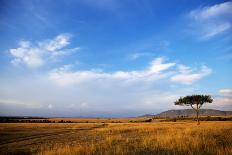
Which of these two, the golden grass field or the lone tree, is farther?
the lone tree

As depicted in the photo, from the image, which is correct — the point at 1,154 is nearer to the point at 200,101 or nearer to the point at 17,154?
the point at 17,154

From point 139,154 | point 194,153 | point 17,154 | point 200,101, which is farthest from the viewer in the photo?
point 200,101

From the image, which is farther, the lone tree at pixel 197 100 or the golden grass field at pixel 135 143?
the lone tree at pixel 197 100

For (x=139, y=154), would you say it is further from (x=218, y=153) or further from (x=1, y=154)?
(x=1, y=154)

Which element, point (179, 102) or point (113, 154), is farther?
point (179, 102)

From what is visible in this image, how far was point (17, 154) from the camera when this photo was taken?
559 inches

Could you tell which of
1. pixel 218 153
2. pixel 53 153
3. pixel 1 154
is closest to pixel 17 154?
pixel 1 154

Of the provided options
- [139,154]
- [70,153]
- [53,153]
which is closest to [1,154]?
[53,153]

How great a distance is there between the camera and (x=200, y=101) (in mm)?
58375

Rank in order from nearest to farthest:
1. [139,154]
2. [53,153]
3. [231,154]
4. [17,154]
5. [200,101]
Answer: [231,154], [139,154], [53,153], [17,154], [200,101]

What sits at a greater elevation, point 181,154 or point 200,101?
point 200,101

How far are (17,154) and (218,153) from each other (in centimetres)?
1126

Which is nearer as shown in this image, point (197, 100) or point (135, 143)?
point (135, 143)

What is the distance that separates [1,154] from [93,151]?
6.62 metres
